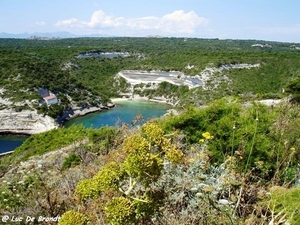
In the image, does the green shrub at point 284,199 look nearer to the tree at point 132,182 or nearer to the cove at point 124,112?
the tree at point 132,182

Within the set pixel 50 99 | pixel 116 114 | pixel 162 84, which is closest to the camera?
pixel 50 99

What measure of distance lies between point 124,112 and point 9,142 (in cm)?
2061


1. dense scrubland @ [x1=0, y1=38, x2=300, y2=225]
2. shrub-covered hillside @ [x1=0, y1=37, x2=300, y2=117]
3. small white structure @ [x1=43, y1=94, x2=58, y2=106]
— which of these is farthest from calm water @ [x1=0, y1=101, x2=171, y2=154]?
dense scrubland @ [x1=0, y1=38, x2=300, y2=225]

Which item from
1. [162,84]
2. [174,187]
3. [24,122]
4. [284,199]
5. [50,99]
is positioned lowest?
[24,122]

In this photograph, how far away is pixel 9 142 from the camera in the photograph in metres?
43.8

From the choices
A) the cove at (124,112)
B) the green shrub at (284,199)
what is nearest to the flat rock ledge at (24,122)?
the cove at (124,112)

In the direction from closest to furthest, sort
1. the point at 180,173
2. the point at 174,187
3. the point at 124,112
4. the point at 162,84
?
1. the point at 174,187
2. the point at 180,173
3. the point at 124,112
4. the point at 162,84

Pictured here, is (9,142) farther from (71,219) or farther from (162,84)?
(71,219)

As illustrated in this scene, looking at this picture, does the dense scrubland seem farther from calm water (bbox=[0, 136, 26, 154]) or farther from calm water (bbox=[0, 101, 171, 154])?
calm water (bbox=[0, 101, 171, 154])

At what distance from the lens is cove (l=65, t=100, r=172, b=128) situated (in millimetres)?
52750

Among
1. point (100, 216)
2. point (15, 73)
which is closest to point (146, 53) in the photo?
point (15, 73)

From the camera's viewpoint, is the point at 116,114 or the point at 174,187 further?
the point at 116,114

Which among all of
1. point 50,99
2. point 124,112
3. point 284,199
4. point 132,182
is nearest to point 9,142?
point 50,99

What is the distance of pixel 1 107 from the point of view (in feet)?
165
